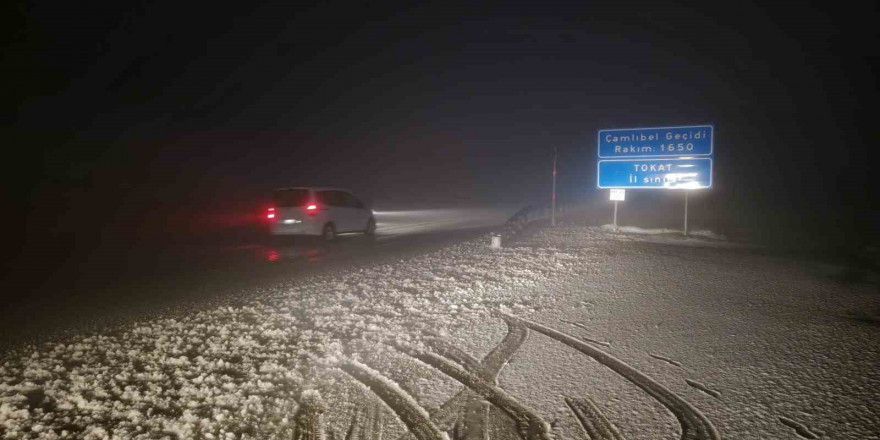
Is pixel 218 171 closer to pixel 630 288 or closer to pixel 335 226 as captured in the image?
pixel 335 226

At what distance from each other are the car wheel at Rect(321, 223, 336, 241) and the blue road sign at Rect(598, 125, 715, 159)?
10.2 meters

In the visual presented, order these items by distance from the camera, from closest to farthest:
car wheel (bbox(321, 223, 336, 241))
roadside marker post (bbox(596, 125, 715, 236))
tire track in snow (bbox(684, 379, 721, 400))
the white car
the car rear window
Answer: tire track in snow (bbox(684, 379, 721, 400)) → the white car → the car rear window → car wheel (bbox(321, 223, 336, 241)) → roadside marker post (bbox(596, 125, 715, 236))

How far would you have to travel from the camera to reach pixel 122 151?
43.6 m

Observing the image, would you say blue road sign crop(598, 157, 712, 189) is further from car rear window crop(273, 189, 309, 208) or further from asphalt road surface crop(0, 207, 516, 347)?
car rear window crop(273, 189, 309, 208)

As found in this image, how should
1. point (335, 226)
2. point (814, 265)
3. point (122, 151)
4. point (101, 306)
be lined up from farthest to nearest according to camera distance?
point (122, 151) < point (335, 226) < point (814, 265) < point (101, 306)

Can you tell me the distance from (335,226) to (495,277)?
7.92 meters

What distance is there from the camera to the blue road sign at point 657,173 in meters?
18.2

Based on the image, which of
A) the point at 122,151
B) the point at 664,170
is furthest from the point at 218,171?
the point at 664,170

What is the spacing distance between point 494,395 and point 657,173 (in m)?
16.3

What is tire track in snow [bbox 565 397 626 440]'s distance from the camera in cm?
408

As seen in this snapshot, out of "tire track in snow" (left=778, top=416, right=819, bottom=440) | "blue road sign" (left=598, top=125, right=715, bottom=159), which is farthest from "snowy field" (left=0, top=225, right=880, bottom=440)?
"blue road sign" (left=598, top=125, right=715, bottom=159)

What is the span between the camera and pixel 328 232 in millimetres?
16859

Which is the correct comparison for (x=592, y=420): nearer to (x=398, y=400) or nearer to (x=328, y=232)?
(x=398, y=400)

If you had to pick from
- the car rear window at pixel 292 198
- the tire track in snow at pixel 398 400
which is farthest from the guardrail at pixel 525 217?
the tire track in snow at pixel 398 400
